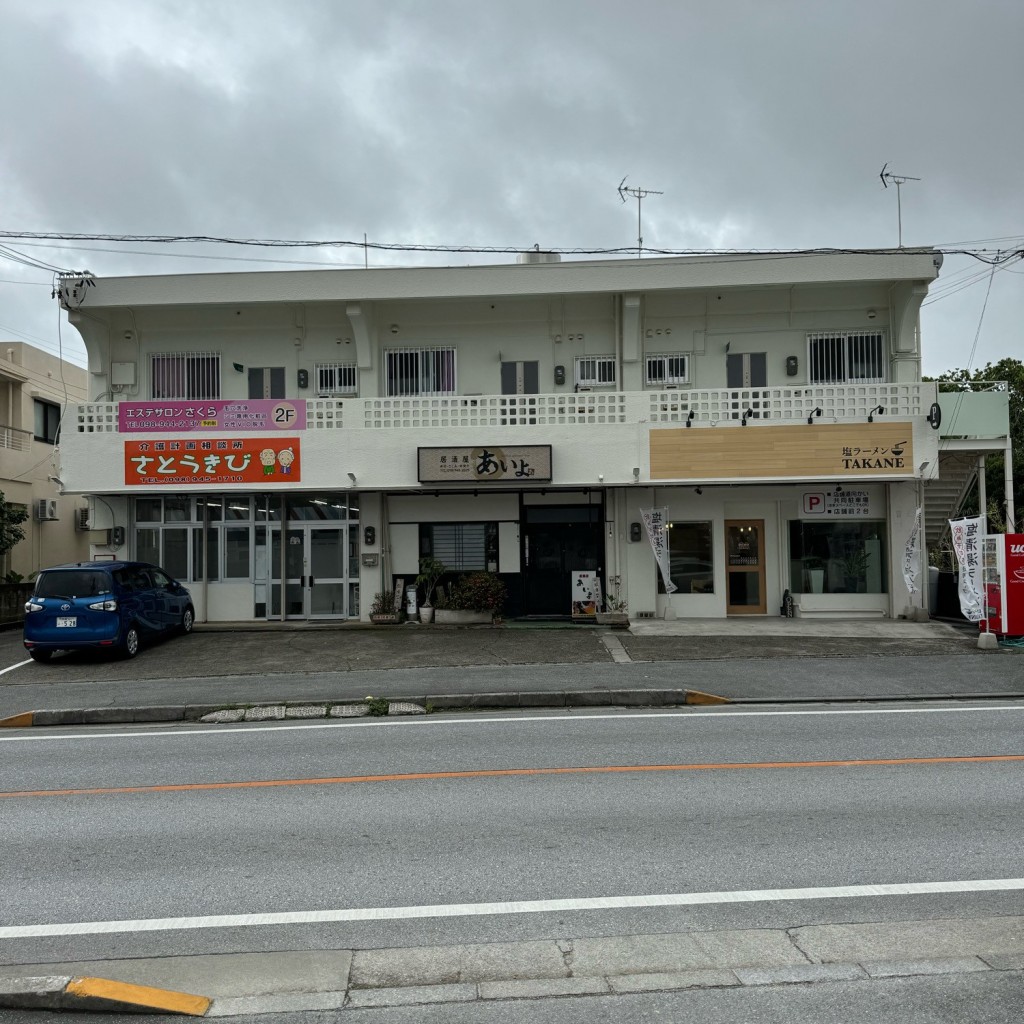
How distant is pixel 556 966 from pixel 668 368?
53.2ft

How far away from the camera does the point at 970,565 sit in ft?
48.7

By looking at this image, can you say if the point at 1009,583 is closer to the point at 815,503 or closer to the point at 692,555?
the point at 815,503

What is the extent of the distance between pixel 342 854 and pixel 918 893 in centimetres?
350

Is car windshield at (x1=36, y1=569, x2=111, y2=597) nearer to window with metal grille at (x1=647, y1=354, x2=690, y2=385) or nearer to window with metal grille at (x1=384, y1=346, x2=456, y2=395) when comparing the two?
window with metal grille at (x1=384, y1=346, x2=456, y2=395)

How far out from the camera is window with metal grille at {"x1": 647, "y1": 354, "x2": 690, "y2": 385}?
18.9m

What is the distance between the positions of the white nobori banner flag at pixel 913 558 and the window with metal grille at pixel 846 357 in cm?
333

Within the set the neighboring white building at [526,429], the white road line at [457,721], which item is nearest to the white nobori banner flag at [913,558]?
the neighboring white building at [526,429]

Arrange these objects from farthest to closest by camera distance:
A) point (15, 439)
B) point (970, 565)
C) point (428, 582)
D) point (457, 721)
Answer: point (15, 439) < point (428, 582) < point (970, 565) < point (457, 721)

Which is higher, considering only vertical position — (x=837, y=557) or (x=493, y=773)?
(x=837, y=557)

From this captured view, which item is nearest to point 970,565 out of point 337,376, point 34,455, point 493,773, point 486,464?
point 486,464

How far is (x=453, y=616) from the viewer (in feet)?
59.6

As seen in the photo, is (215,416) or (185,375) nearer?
(215,416)

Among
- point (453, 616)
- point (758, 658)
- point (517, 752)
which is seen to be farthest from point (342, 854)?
point (453, 616)

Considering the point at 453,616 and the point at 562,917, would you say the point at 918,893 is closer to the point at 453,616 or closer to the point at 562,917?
the point at 562,917
